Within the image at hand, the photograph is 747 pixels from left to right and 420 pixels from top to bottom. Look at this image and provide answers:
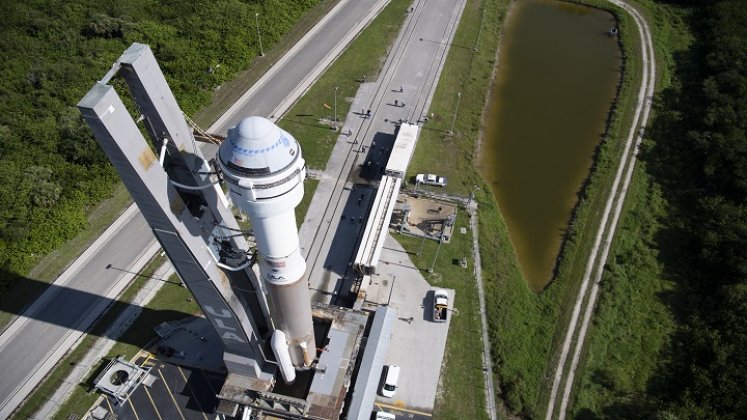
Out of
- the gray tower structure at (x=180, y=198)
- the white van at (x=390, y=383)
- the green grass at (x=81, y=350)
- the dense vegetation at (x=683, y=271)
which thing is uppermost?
the gray tower structure at (x=180, y=198)

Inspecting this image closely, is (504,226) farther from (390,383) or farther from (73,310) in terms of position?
(73,310)

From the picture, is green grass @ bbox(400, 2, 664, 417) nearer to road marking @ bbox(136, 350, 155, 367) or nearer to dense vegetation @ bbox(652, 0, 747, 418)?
dense vegetation @ bbox(652, 0, 747, 418)

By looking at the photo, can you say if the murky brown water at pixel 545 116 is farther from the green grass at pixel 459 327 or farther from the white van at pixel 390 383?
the white van at pixel 390 383

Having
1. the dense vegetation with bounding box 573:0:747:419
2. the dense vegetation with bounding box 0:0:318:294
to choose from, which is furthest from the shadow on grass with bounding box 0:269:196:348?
the dense vegetation with bounding box 573:0:747:419

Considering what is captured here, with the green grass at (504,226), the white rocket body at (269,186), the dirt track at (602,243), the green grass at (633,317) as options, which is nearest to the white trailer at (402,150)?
the green grass at (504,226)

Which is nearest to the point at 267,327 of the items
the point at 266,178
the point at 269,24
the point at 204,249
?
the point at 204,249

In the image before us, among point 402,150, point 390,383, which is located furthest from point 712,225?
point 390,383
